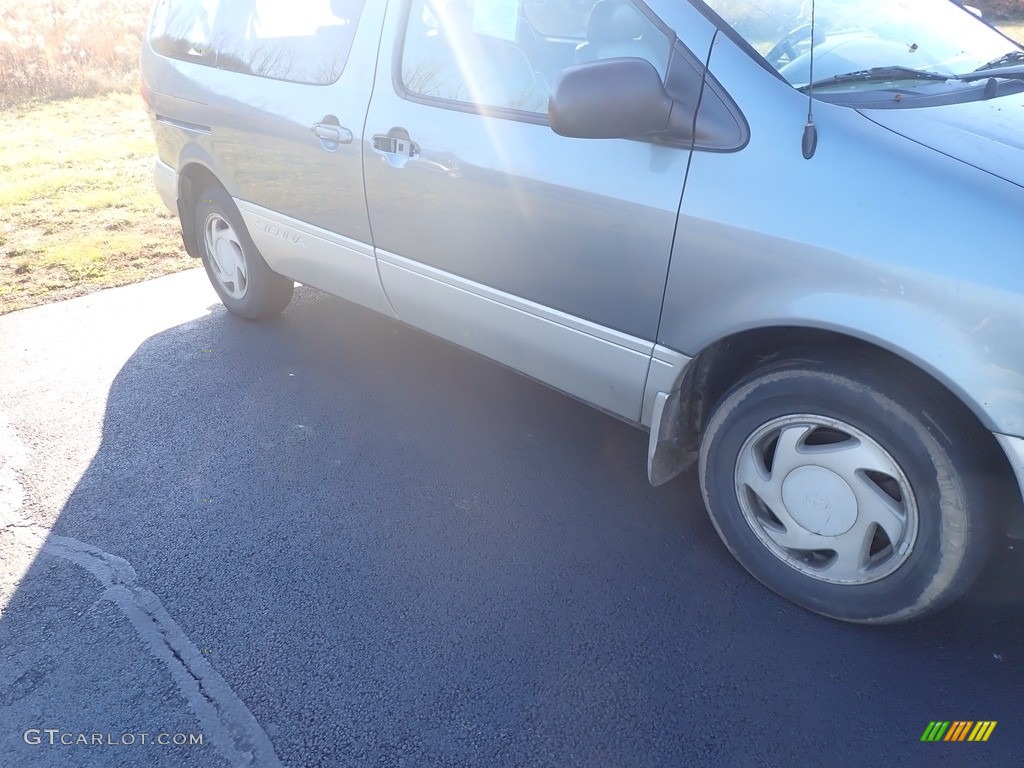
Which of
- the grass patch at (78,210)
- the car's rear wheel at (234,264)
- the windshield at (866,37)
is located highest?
the windshield at (866,37)

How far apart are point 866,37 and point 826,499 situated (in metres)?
1.47

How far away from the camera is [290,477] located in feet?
9.98

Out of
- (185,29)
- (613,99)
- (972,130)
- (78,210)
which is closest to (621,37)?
(613,99)

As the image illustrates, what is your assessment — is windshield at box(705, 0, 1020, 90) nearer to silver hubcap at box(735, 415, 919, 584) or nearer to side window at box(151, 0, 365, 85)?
silver hubcap at box(735, 415, 919, 584)

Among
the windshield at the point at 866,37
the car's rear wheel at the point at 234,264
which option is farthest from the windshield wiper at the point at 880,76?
the car's rear wheel at the point at 234,264

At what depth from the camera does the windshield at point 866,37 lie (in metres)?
2.21

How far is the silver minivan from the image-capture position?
1.85m

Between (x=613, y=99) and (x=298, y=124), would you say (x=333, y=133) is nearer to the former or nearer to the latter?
(x=298, y=124)

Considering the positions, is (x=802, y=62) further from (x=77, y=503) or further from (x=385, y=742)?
(x=77, y=503)

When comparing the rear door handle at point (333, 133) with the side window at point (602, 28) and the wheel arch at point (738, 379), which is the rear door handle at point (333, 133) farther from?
the wheel arch at point (738, 379)

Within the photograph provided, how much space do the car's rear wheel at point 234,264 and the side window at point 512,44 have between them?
60.7 inches

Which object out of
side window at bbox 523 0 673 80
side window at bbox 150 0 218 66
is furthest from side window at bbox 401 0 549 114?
side window at bbox 150 0 218 66

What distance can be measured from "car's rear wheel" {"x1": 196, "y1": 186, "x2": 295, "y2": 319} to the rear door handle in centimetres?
103

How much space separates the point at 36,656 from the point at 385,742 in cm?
109
